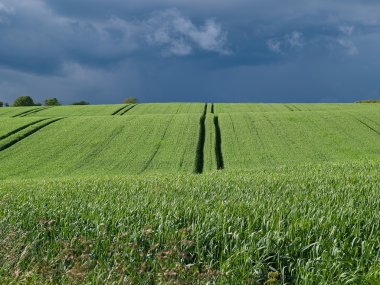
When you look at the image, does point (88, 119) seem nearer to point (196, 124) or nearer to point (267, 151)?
point (196, 124)

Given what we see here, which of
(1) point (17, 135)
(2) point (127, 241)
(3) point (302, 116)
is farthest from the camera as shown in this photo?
(3) point (302, 116)

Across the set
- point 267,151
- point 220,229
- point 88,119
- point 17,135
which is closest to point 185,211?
point 220,229

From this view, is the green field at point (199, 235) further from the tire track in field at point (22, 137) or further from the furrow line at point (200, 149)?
the tire track in field at point (22, 137)

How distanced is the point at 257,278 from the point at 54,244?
11.9 ft

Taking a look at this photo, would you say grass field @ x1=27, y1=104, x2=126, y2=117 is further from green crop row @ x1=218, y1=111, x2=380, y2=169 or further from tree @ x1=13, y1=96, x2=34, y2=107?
tree @ x1=13, y1=96, x2=34, y2=107

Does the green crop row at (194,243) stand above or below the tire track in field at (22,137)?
above

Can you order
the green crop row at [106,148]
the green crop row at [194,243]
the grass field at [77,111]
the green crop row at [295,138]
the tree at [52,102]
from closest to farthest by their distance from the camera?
1. the green crop row at [194,243]
2. the green crop row at [106,148]
3. the green crop row at [295,138]
4. the grass field at [77,111]
5. the tree at [52,102]

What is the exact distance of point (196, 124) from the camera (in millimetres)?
53500

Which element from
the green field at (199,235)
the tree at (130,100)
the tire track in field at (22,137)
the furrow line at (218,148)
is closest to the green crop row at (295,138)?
the furrow line at (218,148)

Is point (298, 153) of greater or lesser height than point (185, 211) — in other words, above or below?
below

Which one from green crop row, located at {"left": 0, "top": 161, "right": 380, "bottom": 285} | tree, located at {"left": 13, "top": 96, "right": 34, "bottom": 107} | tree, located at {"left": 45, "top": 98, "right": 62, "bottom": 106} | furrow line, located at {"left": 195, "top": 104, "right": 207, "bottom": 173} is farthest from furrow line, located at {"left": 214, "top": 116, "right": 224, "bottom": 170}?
tree, located at {"left": 45, "top": 98, "right": 62, "bottom": 106}

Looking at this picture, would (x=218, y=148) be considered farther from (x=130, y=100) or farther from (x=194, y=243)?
(x=130, y=100)

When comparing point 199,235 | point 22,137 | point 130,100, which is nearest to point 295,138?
point 22,137

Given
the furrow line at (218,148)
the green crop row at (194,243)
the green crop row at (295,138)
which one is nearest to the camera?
the green crop row at (194,243)
